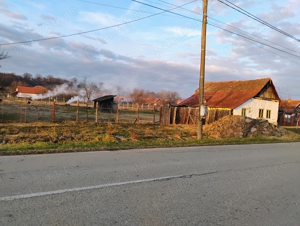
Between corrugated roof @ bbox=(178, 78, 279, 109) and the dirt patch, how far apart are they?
9.01m

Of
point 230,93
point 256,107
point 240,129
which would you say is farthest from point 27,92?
point 240,129

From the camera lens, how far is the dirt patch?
19.2m

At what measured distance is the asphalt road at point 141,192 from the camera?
402 centimetres

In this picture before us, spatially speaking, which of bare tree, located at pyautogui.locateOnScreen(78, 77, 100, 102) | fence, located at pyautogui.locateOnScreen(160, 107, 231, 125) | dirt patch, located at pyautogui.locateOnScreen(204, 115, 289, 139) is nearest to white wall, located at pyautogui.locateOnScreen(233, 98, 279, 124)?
fence, located at pyautogui.locateOnScreen(160, 107, 231, 125)

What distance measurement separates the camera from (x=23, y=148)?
948 cm

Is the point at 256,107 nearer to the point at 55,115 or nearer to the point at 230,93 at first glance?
the point at 230,93

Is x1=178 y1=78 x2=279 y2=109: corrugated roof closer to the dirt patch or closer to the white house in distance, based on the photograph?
the white house in distance

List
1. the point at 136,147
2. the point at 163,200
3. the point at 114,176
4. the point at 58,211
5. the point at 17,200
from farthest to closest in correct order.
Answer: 1. the point at 136,147
2. the point at 114,176
3. the point at 163,200
4. the point at 17,200
5. the point at 58,211

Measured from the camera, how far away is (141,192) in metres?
5.20

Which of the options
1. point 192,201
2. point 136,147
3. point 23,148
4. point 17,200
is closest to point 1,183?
point 17,200

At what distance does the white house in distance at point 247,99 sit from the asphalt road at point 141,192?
79.4 ft

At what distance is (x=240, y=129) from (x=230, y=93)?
16.3 meters

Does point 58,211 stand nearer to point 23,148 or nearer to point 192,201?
point 192,201

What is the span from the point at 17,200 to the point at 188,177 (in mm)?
3764
